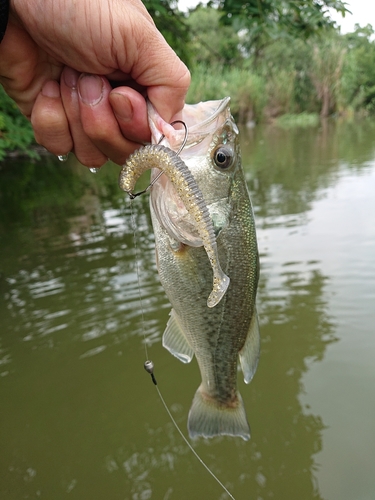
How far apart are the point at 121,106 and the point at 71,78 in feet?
1.05

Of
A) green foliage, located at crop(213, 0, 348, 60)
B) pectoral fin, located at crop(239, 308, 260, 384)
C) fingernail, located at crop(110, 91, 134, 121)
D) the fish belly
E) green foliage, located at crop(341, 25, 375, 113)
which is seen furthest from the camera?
green foliage, located at crop(341, 25, 375, 113)

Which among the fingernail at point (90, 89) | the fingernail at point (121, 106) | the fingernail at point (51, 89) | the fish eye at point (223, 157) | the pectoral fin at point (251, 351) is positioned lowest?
the pectoral fin at point (251, 351)

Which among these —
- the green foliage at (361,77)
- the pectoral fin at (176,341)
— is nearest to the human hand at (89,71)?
the pectoral fin at (176,341)

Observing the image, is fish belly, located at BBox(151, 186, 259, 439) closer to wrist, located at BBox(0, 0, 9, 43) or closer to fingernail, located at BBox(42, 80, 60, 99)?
fingernail, located at BBox(42, 80, 60, 99)

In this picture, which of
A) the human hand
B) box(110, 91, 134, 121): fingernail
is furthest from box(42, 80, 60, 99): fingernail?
box(110, 91, 134, 121): fingernail

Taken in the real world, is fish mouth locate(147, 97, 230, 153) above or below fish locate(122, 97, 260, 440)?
above

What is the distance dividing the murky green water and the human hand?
1.65 metres

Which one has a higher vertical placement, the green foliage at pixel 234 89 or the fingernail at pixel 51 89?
the green foliage at pixel 234 89

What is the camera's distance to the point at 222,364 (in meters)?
2.06

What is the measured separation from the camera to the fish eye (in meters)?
1.66

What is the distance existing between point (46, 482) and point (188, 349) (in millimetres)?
1592

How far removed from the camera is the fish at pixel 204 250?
1641 millimetres

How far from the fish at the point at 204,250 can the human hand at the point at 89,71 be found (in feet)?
0.41

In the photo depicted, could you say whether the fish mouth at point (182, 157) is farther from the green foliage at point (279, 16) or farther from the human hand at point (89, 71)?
the green foliage at point (279, 16)
